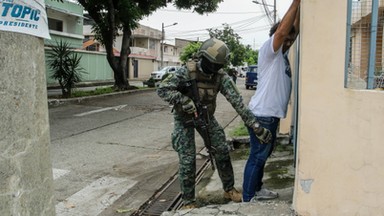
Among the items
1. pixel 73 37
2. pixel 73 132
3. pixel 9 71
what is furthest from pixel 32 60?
pixel 73 37

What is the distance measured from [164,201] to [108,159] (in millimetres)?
1914

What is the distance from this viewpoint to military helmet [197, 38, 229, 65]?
338cm

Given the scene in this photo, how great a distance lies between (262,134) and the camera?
10.3 ft

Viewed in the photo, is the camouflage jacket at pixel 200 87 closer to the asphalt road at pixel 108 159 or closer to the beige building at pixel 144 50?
the asphalt road at pixel 108 159

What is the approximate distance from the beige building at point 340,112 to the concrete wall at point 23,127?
1743mm

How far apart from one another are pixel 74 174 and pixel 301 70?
351 centimetres

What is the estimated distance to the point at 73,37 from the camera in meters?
26.9

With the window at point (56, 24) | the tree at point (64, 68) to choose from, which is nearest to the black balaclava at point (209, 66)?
the tree at point (64, 68)

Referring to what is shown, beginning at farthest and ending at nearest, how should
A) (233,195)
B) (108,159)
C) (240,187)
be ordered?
(108,159) < (240,187) < (233,195)

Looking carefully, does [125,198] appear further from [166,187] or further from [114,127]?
[114,127]

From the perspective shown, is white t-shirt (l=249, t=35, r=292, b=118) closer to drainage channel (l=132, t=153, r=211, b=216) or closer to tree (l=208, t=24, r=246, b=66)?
drainage channel (l=132, t=153, r=211, b=216)

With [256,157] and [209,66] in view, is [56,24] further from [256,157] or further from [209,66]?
[256,157]

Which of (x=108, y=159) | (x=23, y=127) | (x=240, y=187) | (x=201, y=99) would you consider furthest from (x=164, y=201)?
(x=23, y=127)

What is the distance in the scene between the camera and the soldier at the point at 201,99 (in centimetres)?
339
